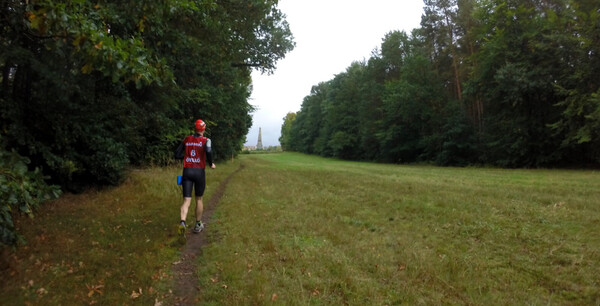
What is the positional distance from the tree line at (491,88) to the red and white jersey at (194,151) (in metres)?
23.2

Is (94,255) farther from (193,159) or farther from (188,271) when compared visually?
(193,159)

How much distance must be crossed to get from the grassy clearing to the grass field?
0.06 ft

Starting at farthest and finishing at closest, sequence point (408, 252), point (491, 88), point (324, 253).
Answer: point (491, 88) → point (408, 252) → point (324, 253)

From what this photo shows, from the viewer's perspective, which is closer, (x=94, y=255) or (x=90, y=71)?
(x=90, y=71)

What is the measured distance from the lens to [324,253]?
5129 millimetres

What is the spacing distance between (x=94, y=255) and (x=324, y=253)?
3337 mm

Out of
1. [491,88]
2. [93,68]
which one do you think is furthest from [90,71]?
[491,88]

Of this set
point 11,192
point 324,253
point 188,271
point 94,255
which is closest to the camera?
point 11,192

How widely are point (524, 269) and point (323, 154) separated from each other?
58.2m

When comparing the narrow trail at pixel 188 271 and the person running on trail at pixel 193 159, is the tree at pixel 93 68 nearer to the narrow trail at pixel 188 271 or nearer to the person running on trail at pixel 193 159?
the person running on trail at pixel 193 159

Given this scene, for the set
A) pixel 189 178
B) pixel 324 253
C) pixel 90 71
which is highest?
pixel 90 71

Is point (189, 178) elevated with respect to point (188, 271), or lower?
elevated

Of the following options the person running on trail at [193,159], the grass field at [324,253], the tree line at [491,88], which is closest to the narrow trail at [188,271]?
the grass field at [324,253]

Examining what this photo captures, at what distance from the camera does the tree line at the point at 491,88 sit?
869 inches
